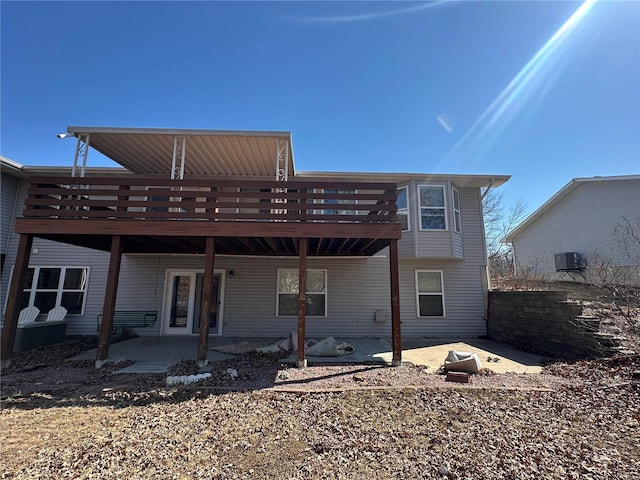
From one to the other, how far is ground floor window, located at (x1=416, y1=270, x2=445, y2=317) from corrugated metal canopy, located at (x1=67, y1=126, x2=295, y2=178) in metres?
5.73

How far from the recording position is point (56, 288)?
32.5 feet

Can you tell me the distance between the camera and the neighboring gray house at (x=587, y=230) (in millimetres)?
12359

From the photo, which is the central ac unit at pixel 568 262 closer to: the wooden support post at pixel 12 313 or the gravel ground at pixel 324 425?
the gravel ground at pixel 324 425

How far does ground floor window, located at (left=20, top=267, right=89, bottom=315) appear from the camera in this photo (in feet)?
32.2

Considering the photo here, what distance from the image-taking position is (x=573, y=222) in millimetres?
15258

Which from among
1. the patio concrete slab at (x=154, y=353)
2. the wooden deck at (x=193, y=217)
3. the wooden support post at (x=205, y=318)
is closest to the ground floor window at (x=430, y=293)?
the wooden deck at (x=193, y=217)

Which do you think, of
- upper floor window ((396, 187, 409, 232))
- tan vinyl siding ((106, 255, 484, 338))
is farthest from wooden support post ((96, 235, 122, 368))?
upper floor window ((396, 187, 409, 232))

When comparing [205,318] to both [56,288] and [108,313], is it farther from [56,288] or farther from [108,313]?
[56,288]

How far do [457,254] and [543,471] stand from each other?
8.06 metres

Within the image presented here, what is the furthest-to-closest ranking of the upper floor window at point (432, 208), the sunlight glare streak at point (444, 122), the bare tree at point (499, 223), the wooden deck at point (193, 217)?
the bare tree at point (499, 223) < the sunlight glare streak at point (444, 122) < the upper floor window at point (432, 208) < the wooden deck at point (193, 217)

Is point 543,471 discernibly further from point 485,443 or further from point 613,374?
point 613,374

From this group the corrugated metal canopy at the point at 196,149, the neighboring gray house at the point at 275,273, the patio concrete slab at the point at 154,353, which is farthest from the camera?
the neighboring gray house at the point at 275,273

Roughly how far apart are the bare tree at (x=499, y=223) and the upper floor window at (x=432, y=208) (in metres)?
15.0

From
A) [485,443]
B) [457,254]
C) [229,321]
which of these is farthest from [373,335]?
[485,443]
